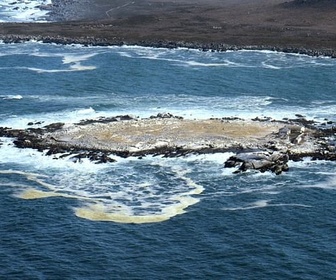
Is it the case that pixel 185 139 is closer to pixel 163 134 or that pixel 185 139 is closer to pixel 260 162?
pixel 163 134

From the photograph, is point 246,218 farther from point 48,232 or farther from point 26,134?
point 26,134

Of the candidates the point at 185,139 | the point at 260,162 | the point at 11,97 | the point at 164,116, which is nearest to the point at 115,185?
the point at 185,139

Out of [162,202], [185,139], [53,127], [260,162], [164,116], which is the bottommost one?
[162,202]

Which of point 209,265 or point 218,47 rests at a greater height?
point 218,47

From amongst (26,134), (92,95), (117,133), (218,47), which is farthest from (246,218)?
(218,47)

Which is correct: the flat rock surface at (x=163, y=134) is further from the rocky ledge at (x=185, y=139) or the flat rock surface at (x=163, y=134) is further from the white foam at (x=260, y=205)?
the white foam at (x=260, y=205)

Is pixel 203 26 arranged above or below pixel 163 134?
above

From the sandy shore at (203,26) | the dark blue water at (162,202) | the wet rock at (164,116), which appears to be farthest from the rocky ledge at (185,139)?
the sandy shore at (203,26)
